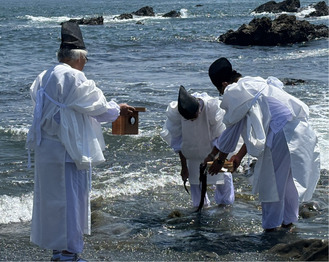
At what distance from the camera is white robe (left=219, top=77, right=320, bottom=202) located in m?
5.87

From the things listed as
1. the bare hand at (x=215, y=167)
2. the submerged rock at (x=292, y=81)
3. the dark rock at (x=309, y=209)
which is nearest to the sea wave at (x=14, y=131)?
the dark rock at (x=309, y=209)

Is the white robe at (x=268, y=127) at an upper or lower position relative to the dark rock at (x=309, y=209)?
upper

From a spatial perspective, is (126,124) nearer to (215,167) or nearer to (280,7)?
(215,167)

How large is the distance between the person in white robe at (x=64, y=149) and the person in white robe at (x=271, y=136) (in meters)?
1.14

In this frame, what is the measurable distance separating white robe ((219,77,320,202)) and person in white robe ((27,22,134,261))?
1.12 meters

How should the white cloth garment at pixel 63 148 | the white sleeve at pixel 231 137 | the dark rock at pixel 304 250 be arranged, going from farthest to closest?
the white sleeve at pixel 231 137
the white cloth garment at pixel 63 148
the dark rock at pixel 304 250

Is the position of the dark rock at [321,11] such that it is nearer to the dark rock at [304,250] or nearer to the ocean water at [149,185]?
the ocean water at [149,185]

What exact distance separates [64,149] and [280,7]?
60.9m

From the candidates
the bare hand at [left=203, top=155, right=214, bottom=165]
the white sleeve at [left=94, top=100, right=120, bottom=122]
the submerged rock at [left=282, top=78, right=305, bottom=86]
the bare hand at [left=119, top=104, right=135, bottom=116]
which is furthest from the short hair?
the submerged rock at [left=282, top=78, right=305, bottom=86]

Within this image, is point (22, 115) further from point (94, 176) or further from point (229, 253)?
point (229, 253)

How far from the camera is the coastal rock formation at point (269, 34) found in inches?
1233

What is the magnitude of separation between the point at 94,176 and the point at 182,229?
113 inches

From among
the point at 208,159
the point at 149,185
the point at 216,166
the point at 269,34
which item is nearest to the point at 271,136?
the point at 216,166

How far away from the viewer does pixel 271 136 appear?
237 inches
